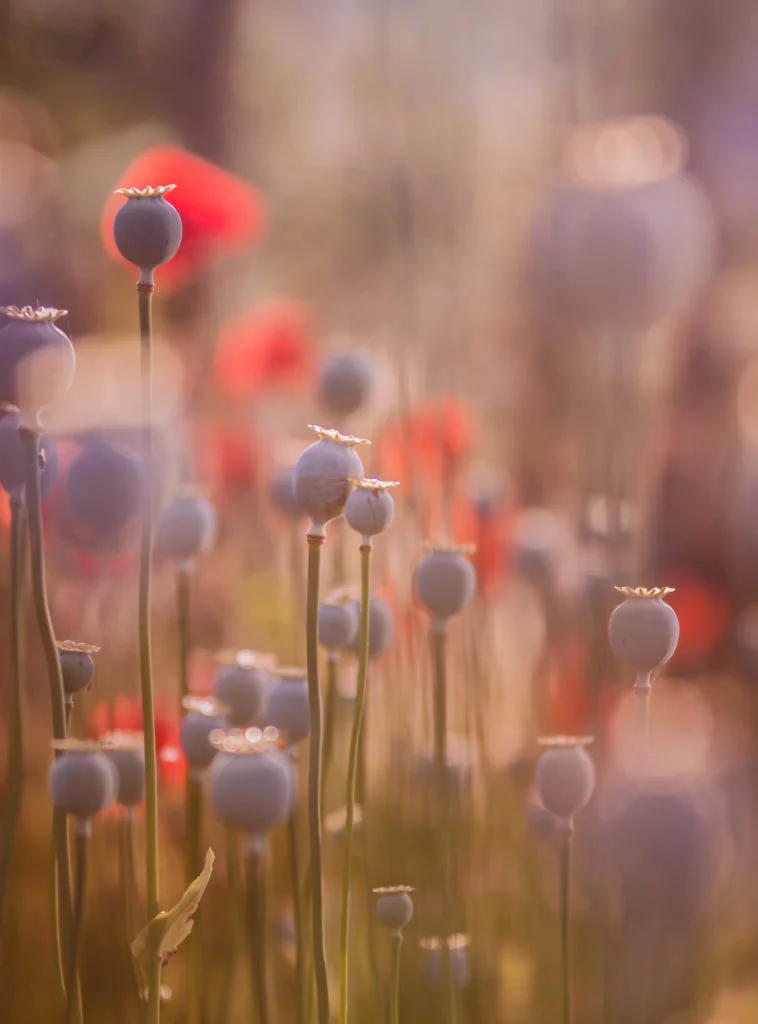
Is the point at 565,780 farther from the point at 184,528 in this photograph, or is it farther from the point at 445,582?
the point at 184,528

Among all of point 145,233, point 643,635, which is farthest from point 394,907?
point 145,233

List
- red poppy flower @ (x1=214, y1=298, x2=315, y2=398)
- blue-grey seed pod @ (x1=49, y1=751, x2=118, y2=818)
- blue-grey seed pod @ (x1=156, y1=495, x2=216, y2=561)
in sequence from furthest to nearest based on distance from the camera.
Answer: red poppy flower @ (x1=214, y1=298, x2=315, y2=398), blue-grey seed pod @ (x1=156, y1=495, x2=216, y2=561), blue-grey seed pod @ (x1=49, y1=751, x2=118, y2=818)

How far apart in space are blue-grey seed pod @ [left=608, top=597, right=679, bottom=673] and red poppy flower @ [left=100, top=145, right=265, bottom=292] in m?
0.76

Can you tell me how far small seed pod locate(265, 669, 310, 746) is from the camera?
459 mm

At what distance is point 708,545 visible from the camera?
7.07ft

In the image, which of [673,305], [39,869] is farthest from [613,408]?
[39,869]

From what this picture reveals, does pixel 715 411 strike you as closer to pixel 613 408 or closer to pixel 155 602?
pixel 155 602

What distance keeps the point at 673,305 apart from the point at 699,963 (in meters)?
0.54

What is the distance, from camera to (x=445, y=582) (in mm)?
499

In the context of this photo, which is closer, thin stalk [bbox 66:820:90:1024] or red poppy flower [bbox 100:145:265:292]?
thin stalk [bbox 66:820:90:1024]

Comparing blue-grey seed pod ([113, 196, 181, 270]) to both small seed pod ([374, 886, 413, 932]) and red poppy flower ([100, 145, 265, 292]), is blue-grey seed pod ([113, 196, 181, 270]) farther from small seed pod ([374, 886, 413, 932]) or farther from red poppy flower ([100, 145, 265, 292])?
red poppy flower ([100, 145, 265, 292])

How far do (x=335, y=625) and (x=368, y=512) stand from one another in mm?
84

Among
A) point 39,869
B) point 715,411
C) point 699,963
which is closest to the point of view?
point 699,963

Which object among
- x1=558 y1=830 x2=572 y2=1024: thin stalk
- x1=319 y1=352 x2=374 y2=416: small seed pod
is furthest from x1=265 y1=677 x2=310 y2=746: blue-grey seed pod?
x1=319 y1=352 x2=374 y2=416: small seed pod
